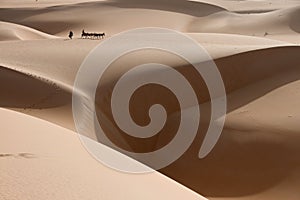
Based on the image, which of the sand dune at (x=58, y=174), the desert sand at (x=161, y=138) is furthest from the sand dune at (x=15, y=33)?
the sand dune at (x=58, y=174)

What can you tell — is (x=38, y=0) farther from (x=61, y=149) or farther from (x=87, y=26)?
(x=61, y=149)

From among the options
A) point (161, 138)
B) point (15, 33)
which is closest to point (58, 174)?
point (161, 138)

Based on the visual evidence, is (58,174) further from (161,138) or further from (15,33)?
(15,33)

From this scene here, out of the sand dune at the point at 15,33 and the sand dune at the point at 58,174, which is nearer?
the sand dune at the point at 58,174

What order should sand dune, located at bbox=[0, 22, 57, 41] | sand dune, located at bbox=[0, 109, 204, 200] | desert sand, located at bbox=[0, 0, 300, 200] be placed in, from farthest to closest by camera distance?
sand dune, located at bbox=[0, 22, 57, 41], desert sand, located at bbox=[0, 0, 300, 200], sand dune, located at bbox=[0, 109, 204, 200]

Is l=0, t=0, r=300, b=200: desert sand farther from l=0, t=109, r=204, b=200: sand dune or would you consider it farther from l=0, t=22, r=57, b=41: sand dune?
l=0, t=22, r=57, b=41: sand dune

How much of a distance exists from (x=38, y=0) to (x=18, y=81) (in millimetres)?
27359

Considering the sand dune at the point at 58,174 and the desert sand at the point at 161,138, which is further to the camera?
the desert sand at the point at 161,138

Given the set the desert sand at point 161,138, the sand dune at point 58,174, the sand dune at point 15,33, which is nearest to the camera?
the sand dune at point 58,174

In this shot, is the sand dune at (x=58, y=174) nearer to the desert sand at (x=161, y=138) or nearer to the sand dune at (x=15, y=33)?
the desert sand at (x=161, y=138)

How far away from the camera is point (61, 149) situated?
15.4 ft

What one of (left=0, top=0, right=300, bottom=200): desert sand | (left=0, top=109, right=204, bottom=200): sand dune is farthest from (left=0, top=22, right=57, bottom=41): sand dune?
(left=0, top=109, right=204, bottom=200): sand dune

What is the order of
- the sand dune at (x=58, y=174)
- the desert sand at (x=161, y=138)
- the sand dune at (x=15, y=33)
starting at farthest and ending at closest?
the sand dune at (x=15, y=33)
the desert sand at (x=161, y=138)
the sand dune at (x=58, y=174)

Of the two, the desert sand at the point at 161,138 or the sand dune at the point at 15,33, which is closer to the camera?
the desert sand at the point at 161,138
